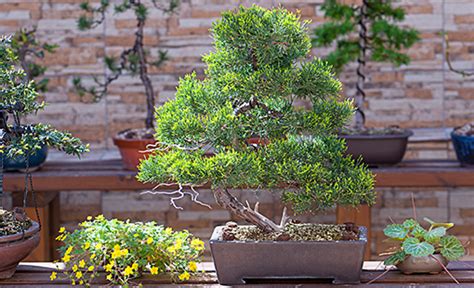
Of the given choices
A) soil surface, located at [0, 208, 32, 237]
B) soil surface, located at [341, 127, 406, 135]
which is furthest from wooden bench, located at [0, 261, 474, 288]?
soil surface, located at [341, 127, 406, 135]

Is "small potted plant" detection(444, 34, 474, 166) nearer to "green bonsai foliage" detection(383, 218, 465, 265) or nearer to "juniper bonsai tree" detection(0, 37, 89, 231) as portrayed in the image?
"green bonsai foliage" detection(383, 218, 465, 265)

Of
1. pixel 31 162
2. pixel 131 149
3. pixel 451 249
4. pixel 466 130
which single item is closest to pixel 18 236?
pixel 451 249

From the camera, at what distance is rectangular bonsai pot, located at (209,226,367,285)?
1771 mm

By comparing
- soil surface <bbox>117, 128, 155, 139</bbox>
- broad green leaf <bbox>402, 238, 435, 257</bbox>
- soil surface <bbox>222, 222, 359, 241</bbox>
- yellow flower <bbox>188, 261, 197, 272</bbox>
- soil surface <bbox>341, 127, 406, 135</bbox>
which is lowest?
Result: soil surface <bbox>117, 128, 155, 139</bbox>

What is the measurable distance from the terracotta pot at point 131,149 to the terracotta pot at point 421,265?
5.00 feet

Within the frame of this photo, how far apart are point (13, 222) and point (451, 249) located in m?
1.07

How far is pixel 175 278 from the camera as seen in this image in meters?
1.85

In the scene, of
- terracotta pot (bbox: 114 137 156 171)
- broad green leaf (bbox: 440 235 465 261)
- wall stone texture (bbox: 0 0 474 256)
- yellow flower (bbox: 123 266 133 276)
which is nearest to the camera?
yellow flower (bbox: 123 266 133 276)

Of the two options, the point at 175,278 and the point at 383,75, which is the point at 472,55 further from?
the point at 175,278

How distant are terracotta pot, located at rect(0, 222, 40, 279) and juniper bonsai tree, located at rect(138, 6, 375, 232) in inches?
12.5

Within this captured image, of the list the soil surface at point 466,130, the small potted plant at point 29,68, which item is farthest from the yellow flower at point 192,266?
the soil surface at point 466,130

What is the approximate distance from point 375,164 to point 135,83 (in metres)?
1.36

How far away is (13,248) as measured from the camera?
1863 mm

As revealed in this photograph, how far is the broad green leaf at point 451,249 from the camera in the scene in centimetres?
186
